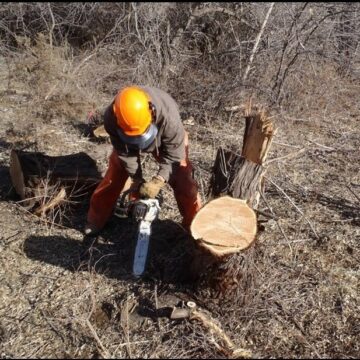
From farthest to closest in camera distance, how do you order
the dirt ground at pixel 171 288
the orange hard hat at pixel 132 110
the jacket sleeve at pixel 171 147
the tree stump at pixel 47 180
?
the tree stump at pixel 47 180 < the jacket sleeve at pixel 171 147 < the orange hard hat at pixel 132 110 < the dirt ground at pixel 171 288

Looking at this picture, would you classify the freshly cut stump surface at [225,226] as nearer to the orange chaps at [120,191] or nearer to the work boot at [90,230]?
the orange chaps at [120,191]

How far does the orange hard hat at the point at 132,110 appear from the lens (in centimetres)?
287

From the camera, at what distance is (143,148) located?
3.22m

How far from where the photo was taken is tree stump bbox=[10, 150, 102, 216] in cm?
371

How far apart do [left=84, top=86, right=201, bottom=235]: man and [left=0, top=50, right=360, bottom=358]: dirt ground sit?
0.83 feet

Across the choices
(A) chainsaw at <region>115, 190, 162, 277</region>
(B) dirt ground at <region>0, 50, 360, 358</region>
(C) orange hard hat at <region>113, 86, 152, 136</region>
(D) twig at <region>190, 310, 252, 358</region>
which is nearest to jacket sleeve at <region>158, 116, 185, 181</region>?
(C) orange hard hat at <region>113, 86, 152, 136</region>

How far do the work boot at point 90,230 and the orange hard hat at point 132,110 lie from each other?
999 millimetres

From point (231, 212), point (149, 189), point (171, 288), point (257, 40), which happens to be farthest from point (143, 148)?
point (257, 40)

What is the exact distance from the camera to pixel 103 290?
9.87ft

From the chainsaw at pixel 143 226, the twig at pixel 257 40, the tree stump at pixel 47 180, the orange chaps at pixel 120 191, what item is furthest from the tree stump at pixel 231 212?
the twig at pixel 257 40

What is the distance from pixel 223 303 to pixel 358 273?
118 centimetres

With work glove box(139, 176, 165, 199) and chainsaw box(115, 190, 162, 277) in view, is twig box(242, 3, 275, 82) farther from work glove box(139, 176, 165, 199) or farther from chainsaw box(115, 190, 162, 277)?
chainsaw box(115, 190, 162, 277)

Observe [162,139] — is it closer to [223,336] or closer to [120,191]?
[120,191]

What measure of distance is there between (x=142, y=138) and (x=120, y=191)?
723mm
